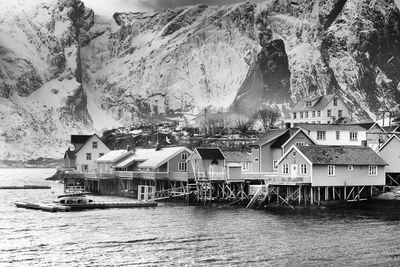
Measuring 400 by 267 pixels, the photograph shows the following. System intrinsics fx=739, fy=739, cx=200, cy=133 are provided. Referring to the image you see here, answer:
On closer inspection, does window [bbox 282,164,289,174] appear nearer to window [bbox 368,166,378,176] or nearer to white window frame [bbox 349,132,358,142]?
window [bbox 368,166,378,176]

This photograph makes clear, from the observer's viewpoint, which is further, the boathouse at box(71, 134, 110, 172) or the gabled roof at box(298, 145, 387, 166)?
the boathouse at box(71, 134, 110, 172)

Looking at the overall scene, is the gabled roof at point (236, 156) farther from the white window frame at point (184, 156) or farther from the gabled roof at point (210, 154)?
the white window frame at point (184, 156)

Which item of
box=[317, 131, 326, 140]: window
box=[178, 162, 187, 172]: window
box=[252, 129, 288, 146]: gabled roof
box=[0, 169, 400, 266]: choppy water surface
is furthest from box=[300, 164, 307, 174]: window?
box=[178, 162, 187, 172]: window

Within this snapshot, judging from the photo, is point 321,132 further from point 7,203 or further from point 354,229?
point 7,203

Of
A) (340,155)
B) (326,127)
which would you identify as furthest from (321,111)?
(340,155)

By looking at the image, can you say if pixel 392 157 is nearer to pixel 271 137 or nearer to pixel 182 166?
pixel 271 137

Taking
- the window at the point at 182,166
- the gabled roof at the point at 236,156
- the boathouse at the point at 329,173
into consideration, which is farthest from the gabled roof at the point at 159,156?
the boathouse at the point at 329,173

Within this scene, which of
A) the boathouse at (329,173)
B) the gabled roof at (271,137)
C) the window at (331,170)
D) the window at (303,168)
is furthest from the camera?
the gabled roof at (271,137)
